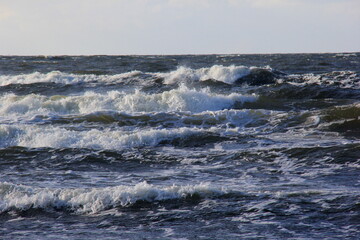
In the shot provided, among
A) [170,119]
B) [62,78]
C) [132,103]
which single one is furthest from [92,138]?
[62,78]

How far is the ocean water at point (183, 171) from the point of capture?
565 cm

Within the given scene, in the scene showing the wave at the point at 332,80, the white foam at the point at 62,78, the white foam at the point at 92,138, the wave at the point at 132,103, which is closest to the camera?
the white foam at the point at 92,138

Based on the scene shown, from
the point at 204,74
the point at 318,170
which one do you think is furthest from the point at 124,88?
the point at 318,170

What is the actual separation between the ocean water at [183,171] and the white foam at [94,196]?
0.04ft

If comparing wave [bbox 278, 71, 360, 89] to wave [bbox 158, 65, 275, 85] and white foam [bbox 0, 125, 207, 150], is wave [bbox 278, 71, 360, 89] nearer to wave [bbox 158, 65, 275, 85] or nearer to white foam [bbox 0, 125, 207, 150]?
wave [bbox 158, 65, 275, 85]

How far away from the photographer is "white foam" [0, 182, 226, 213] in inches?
251

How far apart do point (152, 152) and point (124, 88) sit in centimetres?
1267

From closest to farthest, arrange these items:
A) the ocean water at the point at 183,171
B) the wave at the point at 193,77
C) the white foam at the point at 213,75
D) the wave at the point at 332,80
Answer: the ocean water at the point at 183,171 < the wave at the point at 332,80 < the wave at the point at 193,77 < the white foam at the point at 213,75

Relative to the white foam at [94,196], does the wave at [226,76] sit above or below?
above

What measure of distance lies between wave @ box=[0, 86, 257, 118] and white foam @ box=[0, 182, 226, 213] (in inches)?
377

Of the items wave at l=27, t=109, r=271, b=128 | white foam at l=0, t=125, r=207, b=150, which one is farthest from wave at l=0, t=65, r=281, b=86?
white foam at l=0, t=125, r=207, b=150

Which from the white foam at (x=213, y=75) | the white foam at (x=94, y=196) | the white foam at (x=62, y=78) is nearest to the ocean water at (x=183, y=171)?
the white foam at (x=94, y=196)

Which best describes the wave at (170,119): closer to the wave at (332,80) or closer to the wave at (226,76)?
the wave at (332,80)

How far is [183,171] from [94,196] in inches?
81.8
